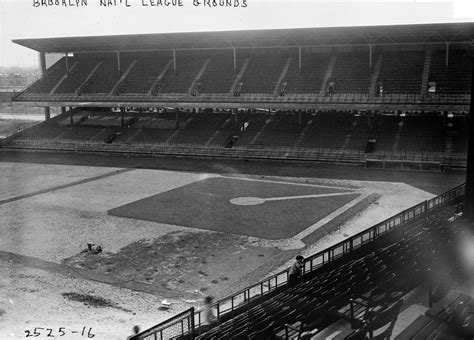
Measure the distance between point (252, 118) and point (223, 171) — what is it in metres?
12.8

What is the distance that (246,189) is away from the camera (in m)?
34.6

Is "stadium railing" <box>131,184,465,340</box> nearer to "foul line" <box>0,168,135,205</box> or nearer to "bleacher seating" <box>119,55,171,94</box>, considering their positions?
"foul line" <box>0,168,135,205</box>

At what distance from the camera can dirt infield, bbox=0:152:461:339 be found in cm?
1680

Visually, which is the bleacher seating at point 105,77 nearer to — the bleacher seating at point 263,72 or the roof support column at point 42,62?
the roof support column at point 42,62

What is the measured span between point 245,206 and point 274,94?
70.7 ft

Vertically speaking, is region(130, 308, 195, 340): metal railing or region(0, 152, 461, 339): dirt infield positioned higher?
region(130, 308, 195, 340): metal railing

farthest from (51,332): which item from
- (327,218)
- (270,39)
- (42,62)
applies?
(42,62)

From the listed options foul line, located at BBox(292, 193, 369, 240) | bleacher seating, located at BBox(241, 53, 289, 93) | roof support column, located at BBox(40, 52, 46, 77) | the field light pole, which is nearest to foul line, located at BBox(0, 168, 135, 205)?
bleacher seating, located at BBox(241, 53, 289, 93)

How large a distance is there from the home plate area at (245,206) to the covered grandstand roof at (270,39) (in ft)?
54.7

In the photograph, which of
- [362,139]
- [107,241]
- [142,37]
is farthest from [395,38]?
[107,241]

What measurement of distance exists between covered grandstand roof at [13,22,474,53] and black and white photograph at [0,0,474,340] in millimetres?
263

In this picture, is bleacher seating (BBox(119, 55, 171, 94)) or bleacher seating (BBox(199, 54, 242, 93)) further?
bleacher seating (BBox(119, 55, 171, 94))

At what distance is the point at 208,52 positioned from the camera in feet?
189

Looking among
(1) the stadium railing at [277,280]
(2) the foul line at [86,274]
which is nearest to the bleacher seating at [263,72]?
(1) the stadium railing at [277,280]
